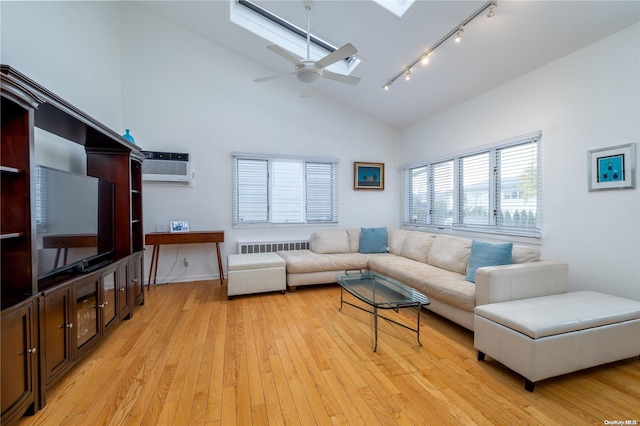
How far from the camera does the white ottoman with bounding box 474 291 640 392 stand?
1.66 metres

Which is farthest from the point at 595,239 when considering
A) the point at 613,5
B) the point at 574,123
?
the point at 613,5

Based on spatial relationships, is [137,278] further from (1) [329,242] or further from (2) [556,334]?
(2) [556,334]

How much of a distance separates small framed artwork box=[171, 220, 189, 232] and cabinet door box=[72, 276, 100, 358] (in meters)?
1.90

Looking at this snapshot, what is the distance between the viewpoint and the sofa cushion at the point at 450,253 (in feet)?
10.2

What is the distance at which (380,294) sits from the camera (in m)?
2.61

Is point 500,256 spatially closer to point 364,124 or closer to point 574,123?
point 574,123

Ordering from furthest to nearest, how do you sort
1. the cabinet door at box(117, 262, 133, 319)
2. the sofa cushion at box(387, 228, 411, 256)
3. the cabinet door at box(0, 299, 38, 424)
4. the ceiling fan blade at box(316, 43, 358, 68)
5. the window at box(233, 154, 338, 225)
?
the window at box(233, 154, 338, 225)
the sofa cushion at box(387, 228, 411, 256)
the cabinet door at box(117, 262, 133, 319)
the ceiling fan blade at box(316, 43, 358, 68)
the cabinet door at box(0, 299, 38, 424)

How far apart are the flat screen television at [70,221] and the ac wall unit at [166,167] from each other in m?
1.39

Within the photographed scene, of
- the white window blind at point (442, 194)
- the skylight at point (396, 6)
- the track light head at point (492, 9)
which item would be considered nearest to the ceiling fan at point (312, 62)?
the skylight at point (396, 6)

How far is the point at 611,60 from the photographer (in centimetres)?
232

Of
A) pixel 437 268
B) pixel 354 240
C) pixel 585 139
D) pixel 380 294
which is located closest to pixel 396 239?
pixel 354 240

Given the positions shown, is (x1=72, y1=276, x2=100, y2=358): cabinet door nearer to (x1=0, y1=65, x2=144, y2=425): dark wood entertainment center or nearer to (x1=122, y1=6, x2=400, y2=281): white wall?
(x1=0, y1=65, x2=144, y2=425): dark wood entertainment center

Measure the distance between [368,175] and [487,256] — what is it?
2830 millimetres

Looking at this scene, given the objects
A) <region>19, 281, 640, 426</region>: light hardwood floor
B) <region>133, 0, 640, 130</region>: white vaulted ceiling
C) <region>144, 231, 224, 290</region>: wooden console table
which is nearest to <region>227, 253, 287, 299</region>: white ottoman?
<region>144, 231, 224, 290</region>: wooden console table
